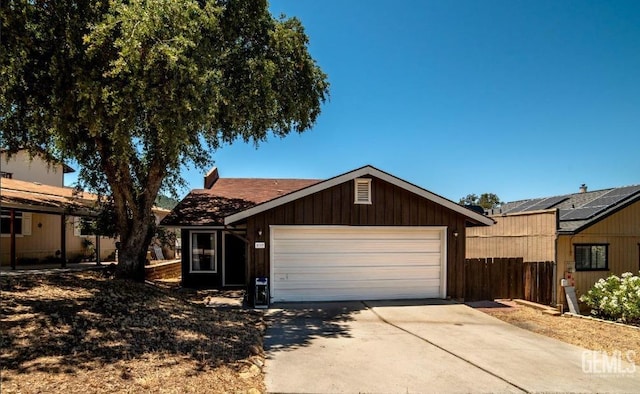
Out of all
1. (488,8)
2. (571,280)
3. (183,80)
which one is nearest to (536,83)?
(488,8)

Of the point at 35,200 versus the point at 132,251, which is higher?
the point at 35,200

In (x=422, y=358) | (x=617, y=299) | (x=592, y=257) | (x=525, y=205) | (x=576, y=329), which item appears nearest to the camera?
(x=422, y=358)

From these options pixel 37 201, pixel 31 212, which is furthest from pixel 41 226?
pixel 37 201

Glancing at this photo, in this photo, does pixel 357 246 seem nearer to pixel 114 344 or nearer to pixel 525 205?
pixel 114 344

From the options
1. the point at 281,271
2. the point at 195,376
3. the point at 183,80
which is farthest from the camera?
the point at 281,271

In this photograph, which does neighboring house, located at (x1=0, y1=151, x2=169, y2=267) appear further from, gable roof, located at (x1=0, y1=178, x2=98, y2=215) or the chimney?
the chimney

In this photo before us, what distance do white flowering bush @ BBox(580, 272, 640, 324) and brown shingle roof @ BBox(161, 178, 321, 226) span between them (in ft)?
32.7

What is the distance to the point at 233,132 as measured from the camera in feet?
42.4

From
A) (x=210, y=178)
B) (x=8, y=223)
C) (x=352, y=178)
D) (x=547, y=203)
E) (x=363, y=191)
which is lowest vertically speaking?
(x=8, y=223)

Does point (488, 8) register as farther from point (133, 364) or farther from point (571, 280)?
point (133, 364)

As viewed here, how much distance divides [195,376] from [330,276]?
6.74 m

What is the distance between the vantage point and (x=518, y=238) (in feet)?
47.4

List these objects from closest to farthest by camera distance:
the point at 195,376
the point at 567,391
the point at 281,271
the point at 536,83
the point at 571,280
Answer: the point at 195,376, the point at 567,391, the point at 281,271, the point at 571,280, the point at 536,83

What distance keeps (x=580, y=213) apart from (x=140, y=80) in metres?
14.6
